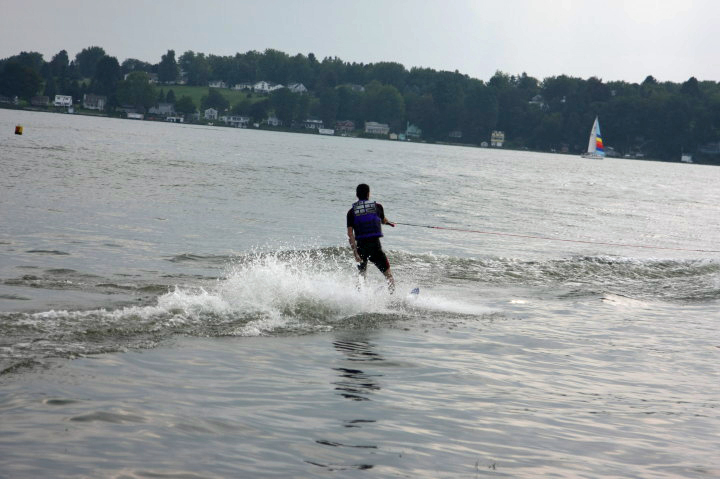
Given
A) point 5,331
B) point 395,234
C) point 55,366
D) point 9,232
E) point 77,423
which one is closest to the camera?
point 77,423

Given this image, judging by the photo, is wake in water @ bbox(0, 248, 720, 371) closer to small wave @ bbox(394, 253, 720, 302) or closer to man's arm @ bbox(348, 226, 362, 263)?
small wave @ bbox(394, 253, 720, 302)

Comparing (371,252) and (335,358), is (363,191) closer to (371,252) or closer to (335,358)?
(371,252)

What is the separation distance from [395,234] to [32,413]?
67.8 feet

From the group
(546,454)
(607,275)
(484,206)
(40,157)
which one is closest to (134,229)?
(607,275)

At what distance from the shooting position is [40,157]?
1917 inches

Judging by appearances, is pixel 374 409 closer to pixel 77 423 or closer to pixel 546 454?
pixel 546 454

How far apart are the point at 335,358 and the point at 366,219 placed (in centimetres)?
435

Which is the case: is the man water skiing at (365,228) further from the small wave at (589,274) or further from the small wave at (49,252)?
the small wave at (49,252)

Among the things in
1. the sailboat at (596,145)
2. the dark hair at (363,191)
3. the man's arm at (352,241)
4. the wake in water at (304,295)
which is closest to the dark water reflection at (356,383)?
the wake in water at (304,295)

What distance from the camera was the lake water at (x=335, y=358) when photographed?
287 inches

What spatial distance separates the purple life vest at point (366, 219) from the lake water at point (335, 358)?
912 mm

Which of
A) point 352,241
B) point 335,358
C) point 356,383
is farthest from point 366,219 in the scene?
point 356,383

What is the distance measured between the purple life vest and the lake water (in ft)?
2.99

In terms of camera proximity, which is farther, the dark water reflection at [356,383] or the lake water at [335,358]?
the dark water reflection at [356,383]
